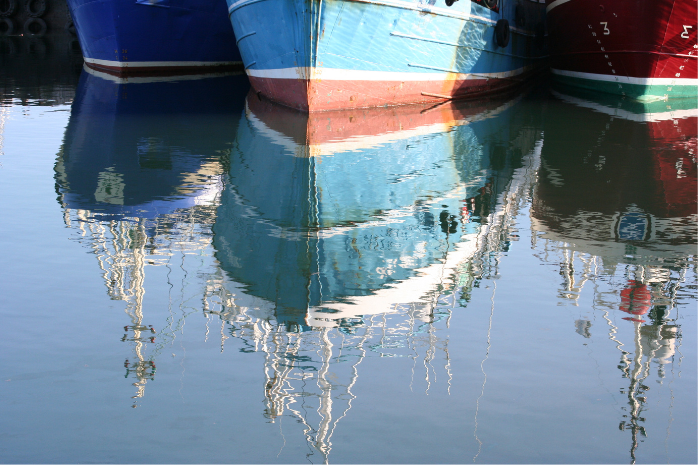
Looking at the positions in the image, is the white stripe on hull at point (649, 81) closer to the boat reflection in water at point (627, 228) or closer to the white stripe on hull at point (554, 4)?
the white stripe on hull at point (554, 4)

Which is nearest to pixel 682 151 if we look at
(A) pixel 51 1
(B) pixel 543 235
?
(B) pixel 543 235

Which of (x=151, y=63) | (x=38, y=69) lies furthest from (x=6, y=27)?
(x=151, y=63)

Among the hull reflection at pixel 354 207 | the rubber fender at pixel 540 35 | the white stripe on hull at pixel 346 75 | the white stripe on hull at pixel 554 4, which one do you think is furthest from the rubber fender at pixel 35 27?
the hull reflection at pixel 354 207

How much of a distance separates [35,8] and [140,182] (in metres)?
30.2

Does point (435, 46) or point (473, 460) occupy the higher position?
point (435, 46)

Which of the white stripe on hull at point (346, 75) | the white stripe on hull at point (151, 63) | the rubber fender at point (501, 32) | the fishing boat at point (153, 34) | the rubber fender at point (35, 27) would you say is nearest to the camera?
the white stripe on hull at point (346, 75)

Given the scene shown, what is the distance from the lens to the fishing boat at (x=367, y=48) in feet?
36.0

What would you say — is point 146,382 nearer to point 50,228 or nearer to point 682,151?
point 50,228

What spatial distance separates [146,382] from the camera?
3.13 meters

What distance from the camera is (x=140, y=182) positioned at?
22.6ft

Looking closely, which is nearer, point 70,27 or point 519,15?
point 519,15

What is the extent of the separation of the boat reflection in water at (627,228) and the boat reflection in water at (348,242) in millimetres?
401

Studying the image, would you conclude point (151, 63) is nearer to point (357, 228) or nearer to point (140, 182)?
point (140, 182)

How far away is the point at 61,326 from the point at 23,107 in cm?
933
